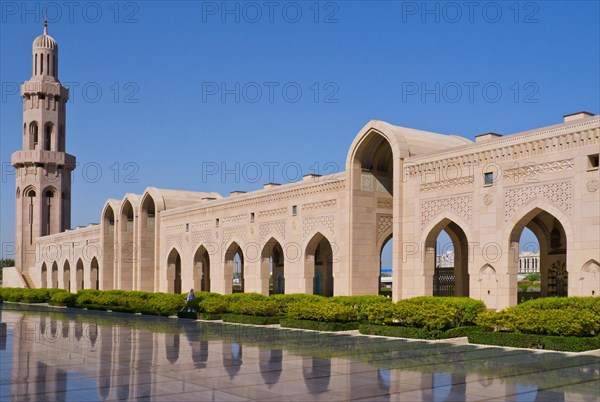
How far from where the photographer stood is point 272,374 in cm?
1084

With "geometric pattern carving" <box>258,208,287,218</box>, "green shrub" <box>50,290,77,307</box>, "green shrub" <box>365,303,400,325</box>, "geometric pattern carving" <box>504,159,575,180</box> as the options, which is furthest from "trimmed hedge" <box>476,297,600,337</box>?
"green shrub" <box>50,290,77,307</box>

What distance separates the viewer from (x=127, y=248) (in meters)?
39.3

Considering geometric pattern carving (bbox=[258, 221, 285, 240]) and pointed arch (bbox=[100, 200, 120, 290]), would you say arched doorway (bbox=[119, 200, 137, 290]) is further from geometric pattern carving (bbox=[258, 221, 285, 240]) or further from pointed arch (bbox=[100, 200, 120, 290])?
geometric pattern carving (bbox=[258, 221, 285, 240])

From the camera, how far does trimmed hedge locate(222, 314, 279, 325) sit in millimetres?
21359

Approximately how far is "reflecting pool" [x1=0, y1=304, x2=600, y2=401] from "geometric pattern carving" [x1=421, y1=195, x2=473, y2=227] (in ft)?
17.3

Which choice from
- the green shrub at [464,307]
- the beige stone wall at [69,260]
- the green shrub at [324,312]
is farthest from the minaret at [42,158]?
the green shrub at [464,307]

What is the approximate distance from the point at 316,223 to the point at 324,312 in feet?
22.2

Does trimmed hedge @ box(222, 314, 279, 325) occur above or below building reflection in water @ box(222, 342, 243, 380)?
below

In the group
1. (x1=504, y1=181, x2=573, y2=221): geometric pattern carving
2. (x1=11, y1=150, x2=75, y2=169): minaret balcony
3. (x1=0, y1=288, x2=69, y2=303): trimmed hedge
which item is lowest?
(x1=0, y1=288, x2=69, y2=303): trimmed hedge

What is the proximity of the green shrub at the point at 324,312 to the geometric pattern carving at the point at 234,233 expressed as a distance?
32.3 ft

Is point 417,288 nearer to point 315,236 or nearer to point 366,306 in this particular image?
point 366,306

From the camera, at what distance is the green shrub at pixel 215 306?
23828mm

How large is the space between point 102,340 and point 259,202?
535 inches

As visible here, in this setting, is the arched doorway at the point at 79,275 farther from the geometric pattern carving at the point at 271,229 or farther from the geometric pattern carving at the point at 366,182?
the geometric pattern carving at the point at 366,182
